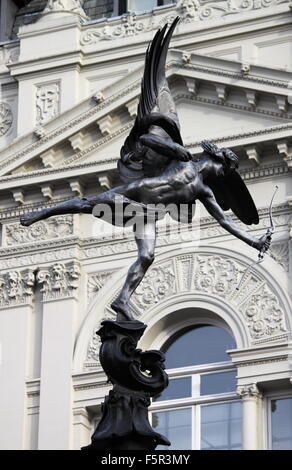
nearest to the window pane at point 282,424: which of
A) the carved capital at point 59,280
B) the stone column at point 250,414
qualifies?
the stone column at point 250,414

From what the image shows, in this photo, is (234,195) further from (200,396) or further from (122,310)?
(200,396)

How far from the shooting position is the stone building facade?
32.6m

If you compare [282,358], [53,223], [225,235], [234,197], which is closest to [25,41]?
[53,223]

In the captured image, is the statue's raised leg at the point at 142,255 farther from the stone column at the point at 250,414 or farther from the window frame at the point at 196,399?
the window frame at the point at 196,399

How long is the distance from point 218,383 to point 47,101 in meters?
6.91

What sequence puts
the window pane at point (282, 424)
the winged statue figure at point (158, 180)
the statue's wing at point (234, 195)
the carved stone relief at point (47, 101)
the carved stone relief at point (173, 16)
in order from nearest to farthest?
the winged statue figure at point (158, 180) < the statue's wing at point (234, 195) < the window pane at point (282, 424) < the carved stone relief at point (173, 16) < the carved stone relief at point (47, 101)

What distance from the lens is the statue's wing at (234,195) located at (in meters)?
16.5

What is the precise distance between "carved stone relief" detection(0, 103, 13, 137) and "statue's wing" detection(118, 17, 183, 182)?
20158mm

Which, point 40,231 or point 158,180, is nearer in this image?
point 158,180

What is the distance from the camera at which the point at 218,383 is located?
32969mm

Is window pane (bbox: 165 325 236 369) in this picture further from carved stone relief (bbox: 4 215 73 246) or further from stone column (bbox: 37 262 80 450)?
carved stone relief (bbox: 4 215 73 246)

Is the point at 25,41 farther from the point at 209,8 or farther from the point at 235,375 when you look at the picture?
the point at 235,375

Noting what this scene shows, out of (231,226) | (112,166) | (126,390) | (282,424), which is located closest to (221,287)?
(282,424)

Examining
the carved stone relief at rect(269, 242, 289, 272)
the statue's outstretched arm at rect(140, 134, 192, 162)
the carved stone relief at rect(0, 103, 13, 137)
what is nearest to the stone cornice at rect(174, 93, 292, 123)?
the carved stone relief at rect(269, 242, 289, 272)
